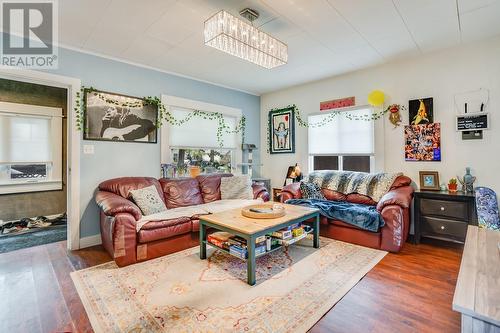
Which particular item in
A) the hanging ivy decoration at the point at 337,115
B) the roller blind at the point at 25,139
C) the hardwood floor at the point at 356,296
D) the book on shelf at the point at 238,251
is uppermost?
the hanging ivy decoration at the point at 337,115

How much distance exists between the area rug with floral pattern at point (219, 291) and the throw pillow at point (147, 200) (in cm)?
65

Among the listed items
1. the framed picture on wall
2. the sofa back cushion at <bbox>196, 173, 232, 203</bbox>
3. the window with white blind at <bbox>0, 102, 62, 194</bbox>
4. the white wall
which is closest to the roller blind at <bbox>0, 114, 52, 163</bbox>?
the window with white blind at <bbox>0, 102, 62, 194</bbox>

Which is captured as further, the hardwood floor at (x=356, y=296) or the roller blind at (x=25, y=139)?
the roller blind at (x=25, y=139)

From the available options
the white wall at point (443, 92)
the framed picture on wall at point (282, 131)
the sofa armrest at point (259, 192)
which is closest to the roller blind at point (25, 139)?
the sofa armrest at point (259, 192)

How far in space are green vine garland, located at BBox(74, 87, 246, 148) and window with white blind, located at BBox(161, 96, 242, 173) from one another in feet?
0.14

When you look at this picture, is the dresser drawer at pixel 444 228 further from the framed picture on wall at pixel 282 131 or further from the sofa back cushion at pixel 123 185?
the sofa back cushion at pixel 123 185

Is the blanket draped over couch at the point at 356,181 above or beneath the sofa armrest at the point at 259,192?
→ above

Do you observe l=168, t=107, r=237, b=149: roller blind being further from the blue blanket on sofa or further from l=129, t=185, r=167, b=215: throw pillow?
the blue blanket on sofa

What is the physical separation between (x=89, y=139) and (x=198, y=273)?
92.9 inches

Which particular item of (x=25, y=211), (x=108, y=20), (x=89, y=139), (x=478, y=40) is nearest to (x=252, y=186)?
(x=89, y=139)

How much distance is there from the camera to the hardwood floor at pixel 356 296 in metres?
1.70

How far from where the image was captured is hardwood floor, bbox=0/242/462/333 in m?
1.70

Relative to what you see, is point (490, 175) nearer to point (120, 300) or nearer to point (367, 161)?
point (367, 161)

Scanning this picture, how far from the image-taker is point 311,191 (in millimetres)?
4027
